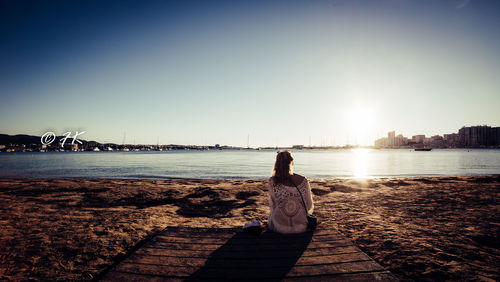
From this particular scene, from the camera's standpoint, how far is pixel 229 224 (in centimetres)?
702

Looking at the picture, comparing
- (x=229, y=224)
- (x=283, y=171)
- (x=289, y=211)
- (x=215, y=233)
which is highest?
(x=283, y=171)

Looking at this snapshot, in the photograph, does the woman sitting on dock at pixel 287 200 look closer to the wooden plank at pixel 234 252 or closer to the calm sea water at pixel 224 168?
the wooden plank at pixel 234 252

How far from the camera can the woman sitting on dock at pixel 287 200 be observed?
398cm

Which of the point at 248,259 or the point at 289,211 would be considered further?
the point at 289,211

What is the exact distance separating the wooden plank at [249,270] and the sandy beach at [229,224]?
1.47 metres

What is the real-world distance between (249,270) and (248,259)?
302 millimetres

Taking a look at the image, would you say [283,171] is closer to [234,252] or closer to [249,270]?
[234,252]

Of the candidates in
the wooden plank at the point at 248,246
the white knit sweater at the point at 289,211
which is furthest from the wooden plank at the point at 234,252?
the white knit sweater at the point at 289,211

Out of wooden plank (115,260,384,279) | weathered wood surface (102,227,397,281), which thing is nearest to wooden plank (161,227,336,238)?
weathered wood surface (102,227,397,281)

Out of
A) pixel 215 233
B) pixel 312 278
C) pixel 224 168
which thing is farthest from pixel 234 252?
pixel 224 168

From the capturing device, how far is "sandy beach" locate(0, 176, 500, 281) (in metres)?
4.02

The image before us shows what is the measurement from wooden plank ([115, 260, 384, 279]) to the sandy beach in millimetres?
1472

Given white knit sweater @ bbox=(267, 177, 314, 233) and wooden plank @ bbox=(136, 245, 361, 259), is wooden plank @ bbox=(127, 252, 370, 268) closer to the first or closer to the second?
wooden plank @ bbox=(136, 245, 361, 259)

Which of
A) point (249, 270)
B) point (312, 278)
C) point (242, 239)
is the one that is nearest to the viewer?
point (312, 278)
